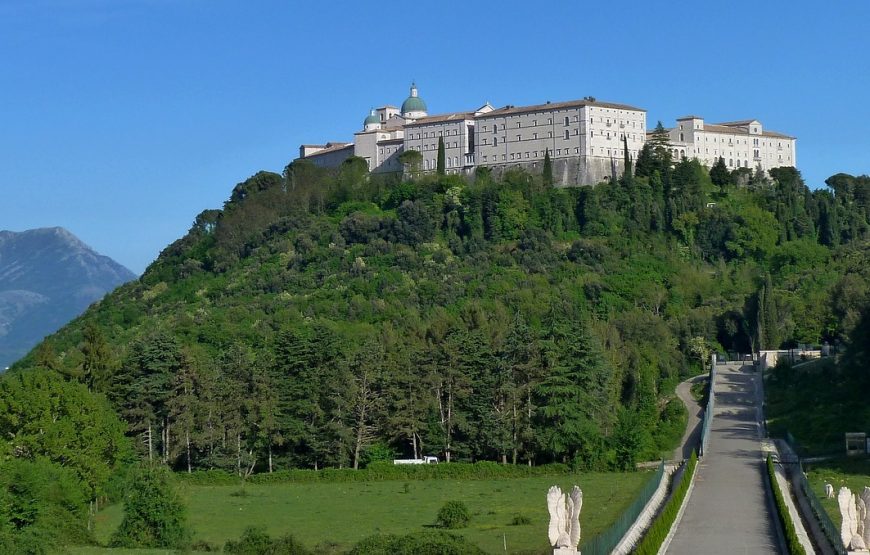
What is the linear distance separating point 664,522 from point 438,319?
48189 mm

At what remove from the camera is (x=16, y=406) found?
160ft

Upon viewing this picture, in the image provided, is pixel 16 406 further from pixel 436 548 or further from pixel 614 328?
pixel 614 328

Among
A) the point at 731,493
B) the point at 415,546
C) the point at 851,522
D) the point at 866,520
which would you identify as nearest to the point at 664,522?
the point at 415,546

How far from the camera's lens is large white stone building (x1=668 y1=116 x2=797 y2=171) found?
126 meters

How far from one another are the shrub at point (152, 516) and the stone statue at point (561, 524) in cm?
1569

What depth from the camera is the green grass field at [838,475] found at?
41.6 meters

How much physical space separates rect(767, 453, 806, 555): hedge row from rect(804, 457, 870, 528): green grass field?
1.20 metres

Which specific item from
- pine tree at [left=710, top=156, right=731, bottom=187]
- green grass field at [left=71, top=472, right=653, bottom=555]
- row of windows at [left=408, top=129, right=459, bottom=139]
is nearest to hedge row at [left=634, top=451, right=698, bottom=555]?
green grass field at [left=71, top=472, right=653, bottom=555]

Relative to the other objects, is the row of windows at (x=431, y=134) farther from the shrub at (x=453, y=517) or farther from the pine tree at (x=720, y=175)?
the shrub at (x=453, y=517)

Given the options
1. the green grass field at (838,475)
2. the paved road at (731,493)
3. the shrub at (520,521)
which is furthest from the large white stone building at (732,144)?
the shrub at (520,521)

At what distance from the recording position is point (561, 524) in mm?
27797

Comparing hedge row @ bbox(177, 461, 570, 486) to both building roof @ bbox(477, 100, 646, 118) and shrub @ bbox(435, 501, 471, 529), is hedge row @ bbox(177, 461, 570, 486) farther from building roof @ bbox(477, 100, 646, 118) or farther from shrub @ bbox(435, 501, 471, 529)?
building roof @ bbox(477, 100, 646, 118)

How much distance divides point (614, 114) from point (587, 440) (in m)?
68.9

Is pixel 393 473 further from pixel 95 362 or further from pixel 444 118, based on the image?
pixel 444 118
